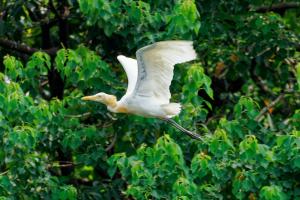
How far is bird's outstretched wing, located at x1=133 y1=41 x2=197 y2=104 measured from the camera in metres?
8.66

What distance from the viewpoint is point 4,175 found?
8.98m

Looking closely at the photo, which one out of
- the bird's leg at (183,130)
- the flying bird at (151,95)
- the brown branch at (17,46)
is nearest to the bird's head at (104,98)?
the flying bird at (151,95)

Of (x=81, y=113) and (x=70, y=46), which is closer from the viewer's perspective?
(x=81, y=113)

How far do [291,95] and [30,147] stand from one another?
305cm

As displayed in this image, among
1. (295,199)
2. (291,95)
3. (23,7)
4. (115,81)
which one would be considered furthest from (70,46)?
(295,199)

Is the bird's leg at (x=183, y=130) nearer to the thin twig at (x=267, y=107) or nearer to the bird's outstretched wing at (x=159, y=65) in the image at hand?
the bird's outstretched wing at (x=159, y=65)

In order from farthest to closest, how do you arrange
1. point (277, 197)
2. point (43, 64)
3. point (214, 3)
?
point (214, 3) → point (43, 64) → point (277, 197)

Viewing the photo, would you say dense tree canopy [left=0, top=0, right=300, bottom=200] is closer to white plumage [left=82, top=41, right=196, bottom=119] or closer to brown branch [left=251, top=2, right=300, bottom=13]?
brown branch [left=251, top=2, right=300, bottom=13]

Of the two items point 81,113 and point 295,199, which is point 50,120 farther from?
point 295,199

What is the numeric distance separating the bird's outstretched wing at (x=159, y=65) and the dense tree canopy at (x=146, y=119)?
191mm

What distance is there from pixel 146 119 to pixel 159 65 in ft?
2.39

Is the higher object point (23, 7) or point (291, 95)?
point (23, 7)

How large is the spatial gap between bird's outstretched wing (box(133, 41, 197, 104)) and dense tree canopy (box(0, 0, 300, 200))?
0.63 ft

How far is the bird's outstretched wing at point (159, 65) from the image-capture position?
8.66 m
